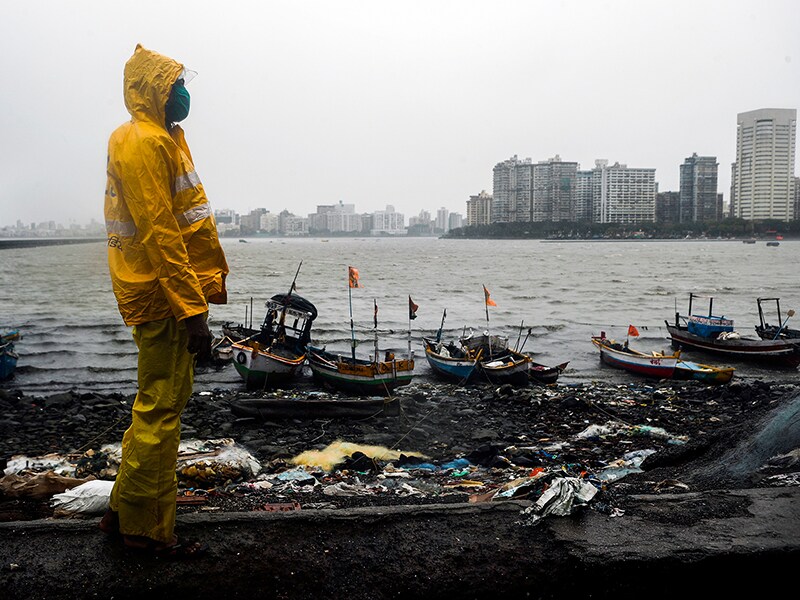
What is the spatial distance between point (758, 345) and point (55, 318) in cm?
2922

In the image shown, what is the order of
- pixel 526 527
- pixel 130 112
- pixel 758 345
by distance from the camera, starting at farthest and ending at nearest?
pixel 758 345 < pixel 526 527 < pixel 130 112

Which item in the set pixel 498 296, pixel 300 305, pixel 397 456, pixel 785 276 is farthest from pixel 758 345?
pixel 785 276

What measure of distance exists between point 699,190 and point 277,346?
15830cm

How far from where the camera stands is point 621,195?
6289 inches

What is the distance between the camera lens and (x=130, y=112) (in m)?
2.89

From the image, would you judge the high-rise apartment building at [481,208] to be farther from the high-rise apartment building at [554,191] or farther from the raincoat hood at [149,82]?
the raincoat hood at [149,82]

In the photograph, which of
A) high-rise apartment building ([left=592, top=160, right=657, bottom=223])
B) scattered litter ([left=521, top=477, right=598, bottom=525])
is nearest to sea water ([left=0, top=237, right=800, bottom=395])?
scattered litter ([left=521, top=477, right=598, bottom=525])

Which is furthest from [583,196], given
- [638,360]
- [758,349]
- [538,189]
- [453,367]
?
[453,367]

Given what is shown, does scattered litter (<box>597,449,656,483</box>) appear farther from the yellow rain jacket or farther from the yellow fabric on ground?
the yellow rain jacket

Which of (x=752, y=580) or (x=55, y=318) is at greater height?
(x=752, y=580)

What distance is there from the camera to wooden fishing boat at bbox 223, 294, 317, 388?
16.2m

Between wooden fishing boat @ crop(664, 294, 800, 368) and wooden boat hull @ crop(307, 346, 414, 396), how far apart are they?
39.8 feet

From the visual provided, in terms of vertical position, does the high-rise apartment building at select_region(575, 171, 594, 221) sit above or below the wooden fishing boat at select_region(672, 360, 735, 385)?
above

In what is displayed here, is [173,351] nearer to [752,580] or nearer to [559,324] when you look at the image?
[752,580]
